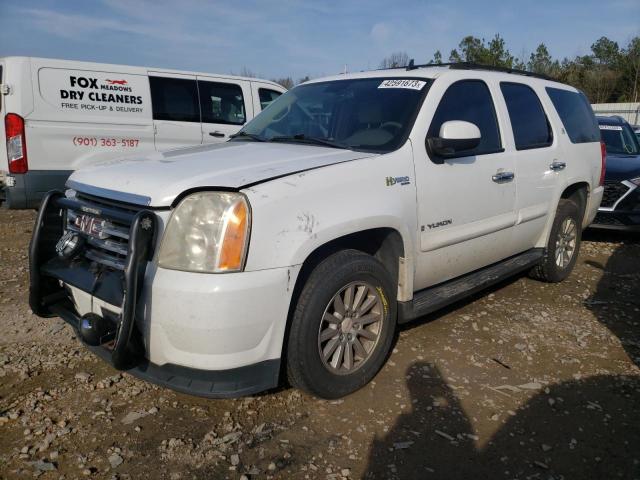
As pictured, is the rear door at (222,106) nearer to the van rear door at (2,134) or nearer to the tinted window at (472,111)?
the van rear door at (2,134)

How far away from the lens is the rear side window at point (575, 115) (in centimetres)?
471

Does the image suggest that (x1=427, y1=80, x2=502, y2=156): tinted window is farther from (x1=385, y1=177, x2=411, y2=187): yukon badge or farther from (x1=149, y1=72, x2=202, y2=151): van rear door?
(x1=149, y1=72, x2=202, y2=151): van rear door

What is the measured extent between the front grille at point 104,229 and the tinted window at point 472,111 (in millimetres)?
1894

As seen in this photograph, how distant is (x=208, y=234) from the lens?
2.22 metres

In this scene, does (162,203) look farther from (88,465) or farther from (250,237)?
(88,465)

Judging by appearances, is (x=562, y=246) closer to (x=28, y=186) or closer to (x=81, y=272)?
(x=81, y=272)

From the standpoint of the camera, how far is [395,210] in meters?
2.86

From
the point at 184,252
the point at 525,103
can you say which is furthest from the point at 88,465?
the point at 525,103

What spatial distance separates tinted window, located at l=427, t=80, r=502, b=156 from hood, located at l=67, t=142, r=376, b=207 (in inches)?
30.5

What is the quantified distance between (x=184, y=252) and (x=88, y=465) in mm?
1096

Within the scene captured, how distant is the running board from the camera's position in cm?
319

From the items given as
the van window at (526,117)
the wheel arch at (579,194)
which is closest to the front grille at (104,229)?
the van window at (526,117)

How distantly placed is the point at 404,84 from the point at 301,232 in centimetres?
158

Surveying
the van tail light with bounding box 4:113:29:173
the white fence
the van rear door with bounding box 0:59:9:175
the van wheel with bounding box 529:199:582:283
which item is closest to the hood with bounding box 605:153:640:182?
the van wheel with bounding box 529:199:582:283
